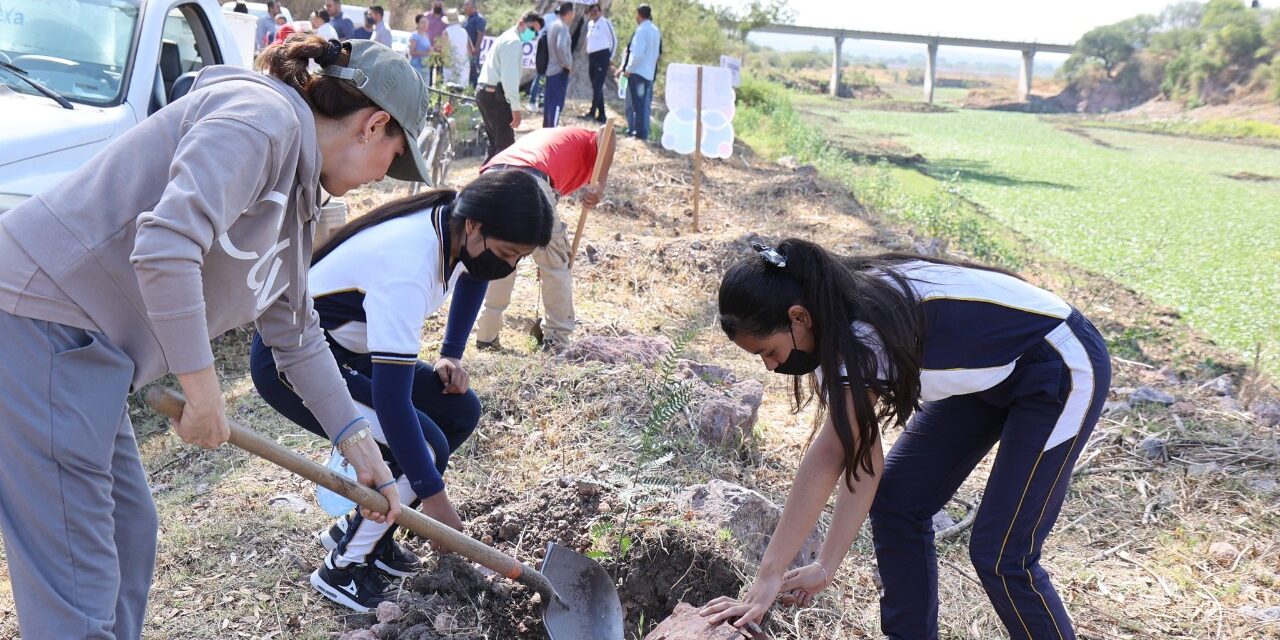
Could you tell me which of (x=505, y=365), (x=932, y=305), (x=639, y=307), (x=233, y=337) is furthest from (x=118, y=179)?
(x=639, y=307)

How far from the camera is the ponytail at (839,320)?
2.24 metres

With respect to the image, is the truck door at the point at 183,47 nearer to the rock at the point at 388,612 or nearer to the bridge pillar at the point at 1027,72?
the rock at the point at 388,612

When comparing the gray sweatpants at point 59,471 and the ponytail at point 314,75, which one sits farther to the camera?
the ponytail at point 314,75

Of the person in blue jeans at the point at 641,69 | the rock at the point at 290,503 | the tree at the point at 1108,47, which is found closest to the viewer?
the rock at the point at 290,503

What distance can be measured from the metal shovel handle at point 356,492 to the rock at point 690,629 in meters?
0.38

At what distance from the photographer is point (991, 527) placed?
2564 mm

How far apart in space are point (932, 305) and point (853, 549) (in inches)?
64.8

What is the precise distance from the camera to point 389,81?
2057 millimetres

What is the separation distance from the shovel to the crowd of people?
0.26 ft

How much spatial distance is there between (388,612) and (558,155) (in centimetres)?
325

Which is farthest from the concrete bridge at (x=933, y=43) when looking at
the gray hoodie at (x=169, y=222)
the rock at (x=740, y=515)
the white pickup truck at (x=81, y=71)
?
the gray hoodie at (x=169, y=222)

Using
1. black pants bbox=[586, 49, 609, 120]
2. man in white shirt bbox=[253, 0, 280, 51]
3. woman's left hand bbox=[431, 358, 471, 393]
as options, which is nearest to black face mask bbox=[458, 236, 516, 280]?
woman's left hand bbox=[431, 358, 471, 393]

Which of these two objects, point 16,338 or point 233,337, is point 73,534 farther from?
point 233,337

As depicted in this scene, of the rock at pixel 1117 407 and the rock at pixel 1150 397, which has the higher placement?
the rock at pixel 1150 397
